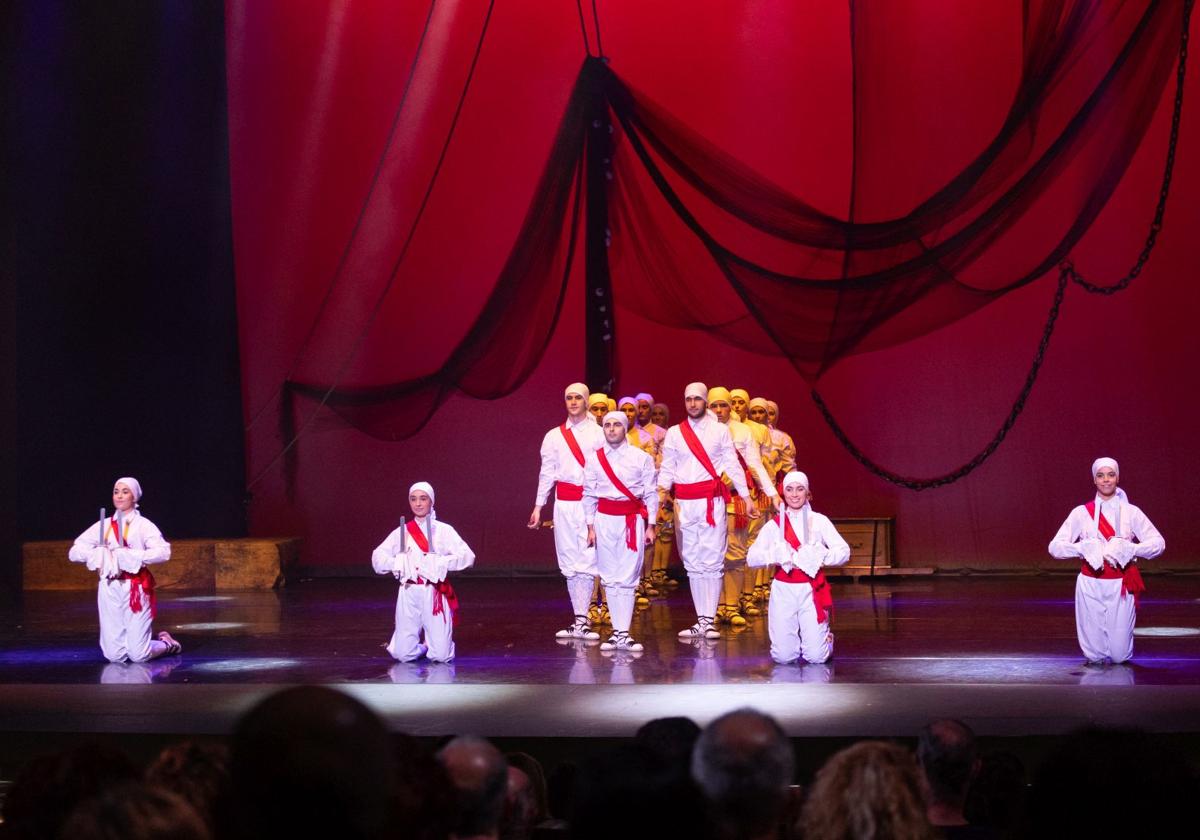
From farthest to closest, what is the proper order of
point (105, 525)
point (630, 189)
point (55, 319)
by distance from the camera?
point (55, 319) < point (630, 189) < point (105, 525)

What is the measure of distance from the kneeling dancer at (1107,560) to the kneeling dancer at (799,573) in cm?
125

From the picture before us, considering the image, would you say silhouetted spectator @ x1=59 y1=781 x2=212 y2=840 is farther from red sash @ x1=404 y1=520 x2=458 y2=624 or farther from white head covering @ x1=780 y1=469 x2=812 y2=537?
white head covering @ x1=780 y1=469 x2=812 y2=537

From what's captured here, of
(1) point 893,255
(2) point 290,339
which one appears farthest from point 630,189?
(2) point 290,339

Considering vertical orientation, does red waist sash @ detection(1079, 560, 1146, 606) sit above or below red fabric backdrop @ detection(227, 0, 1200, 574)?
below

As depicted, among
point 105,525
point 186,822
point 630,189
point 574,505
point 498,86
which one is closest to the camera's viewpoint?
point 186,822

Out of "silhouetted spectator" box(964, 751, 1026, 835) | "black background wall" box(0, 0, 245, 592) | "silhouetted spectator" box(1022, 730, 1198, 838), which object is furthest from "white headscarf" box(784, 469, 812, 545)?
"black background wall" box(0, 0, 245, 592)

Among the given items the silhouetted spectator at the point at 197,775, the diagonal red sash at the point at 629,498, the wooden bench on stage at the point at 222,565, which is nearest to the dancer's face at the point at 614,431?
the diagonal red sash at the point at 629,498

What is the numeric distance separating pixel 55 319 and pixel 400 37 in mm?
4138

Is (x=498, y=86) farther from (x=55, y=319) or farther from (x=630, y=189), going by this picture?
(x=55, y=319)

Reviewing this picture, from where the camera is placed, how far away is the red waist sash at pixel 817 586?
7102 mm

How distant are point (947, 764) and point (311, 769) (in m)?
2.51

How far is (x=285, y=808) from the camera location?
1547mm

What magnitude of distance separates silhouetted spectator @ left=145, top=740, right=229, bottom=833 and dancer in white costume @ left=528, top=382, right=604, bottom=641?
222 inches

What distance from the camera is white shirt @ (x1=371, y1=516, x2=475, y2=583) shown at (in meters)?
7.40
